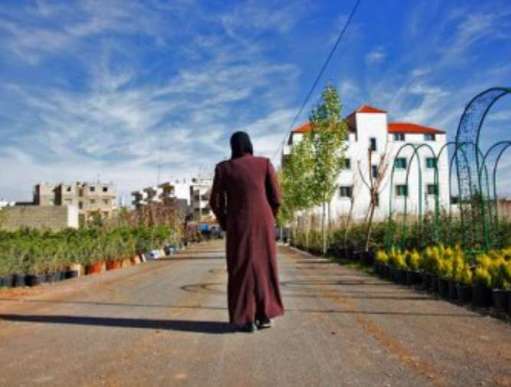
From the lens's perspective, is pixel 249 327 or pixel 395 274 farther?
pixel 395 274

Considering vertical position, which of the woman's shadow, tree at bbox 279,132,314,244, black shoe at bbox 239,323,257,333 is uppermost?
tree at bbox 279,132,314,244

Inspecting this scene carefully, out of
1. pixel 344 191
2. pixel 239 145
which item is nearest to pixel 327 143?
pixel 239 145

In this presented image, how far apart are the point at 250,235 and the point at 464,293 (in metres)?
3.64

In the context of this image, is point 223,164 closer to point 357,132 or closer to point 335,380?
point 335,380

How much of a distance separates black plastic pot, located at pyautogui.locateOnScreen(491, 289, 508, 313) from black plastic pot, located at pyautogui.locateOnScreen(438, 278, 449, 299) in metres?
1.34

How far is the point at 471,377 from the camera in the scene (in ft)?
12.0

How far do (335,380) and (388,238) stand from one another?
12363 millimetres

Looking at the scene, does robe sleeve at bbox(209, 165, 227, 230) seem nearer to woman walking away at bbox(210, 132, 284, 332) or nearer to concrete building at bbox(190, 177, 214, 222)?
woman walking away at bbox(210, 132, 284, 332)

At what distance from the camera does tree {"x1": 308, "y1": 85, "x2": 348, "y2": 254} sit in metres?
25.9

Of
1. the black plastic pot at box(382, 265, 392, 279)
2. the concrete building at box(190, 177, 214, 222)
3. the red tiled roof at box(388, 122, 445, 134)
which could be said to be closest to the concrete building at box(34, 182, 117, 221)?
the concrete building at box(190, 177, 214, 222)

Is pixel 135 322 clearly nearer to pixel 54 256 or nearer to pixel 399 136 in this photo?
pixel 54 256

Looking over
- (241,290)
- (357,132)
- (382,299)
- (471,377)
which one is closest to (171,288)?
(382,299)

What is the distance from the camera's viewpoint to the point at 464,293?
7574 millimetres

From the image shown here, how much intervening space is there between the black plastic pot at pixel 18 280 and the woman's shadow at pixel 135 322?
5.81 m
